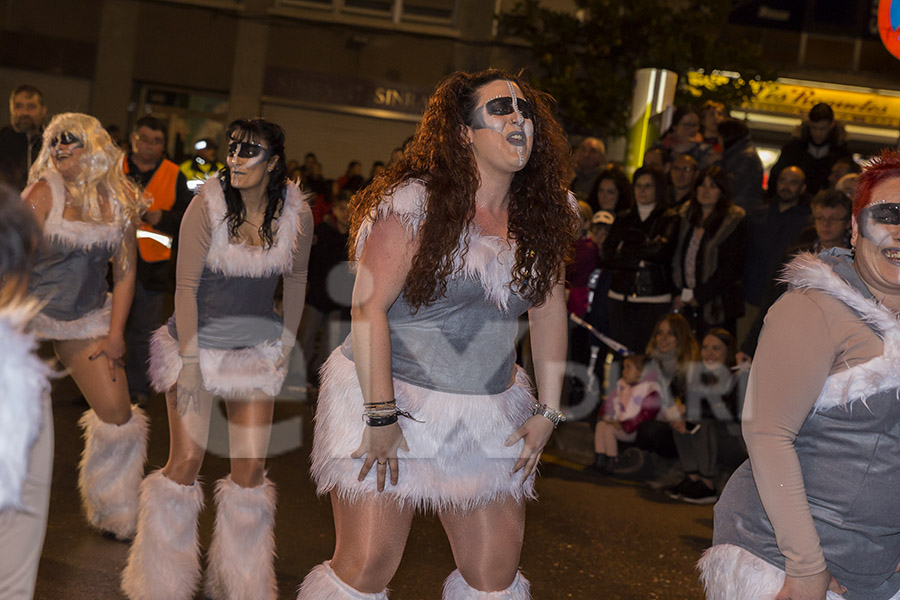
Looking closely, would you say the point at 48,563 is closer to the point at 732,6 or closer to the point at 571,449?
the point at 571,449

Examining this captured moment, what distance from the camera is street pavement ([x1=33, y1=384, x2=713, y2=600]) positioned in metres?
5.03

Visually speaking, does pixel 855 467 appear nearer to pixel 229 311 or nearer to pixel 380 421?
pixel 380 421

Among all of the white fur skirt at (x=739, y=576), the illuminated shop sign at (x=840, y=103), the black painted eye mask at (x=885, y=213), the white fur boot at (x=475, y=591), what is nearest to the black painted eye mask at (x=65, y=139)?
the white fur boot at (x=475, y=591)

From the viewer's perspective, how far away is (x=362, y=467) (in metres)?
3.16

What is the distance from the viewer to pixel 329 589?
3.15 meters

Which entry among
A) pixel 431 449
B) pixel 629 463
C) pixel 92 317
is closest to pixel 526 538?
pixel 629 463

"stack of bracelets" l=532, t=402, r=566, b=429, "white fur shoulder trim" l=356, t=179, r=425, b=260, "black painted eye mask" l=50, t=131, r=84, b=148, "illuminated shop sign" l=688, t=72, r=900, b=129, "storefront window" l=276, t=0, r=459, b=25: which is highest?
"storefront window" l=276, t=0, r=459, b=25

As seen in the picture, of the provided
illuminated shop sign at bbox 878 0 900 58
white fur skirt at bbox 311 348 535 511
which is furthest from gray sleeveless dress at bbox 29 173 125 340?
illuminated shop sign at bbox 878 0 900 58

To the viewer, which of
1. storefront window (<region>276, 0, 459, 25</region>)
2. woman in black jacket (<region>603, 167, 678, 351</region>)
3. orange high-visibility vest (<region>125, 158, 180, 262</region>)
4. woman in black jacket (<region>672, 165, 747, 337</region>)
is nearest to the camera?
orange high-visibility vest (<region>125, 158, 180, 262</region>)

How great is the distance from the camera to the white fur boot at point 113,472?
17.2 feet

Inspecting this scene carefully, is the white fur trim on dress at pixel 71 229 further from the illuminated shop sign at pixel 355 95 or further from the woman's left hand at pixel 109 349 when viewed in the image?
the illuminated shop sign at pixel 355 95

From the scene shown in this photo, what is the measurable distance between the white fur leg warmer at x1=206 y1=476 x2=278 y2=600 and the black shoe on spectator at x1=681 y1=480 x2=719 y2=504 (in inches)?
145

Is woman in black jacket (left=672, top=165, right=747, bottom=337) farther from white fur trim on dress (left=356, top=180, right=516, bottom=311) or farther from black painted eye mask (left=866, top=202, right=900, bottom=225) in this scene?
black painted eye mask (left=866, top=202, right=900, bottom=225)

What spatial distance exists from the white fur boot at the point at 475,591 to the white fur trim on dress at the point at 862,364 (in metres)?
1.09
